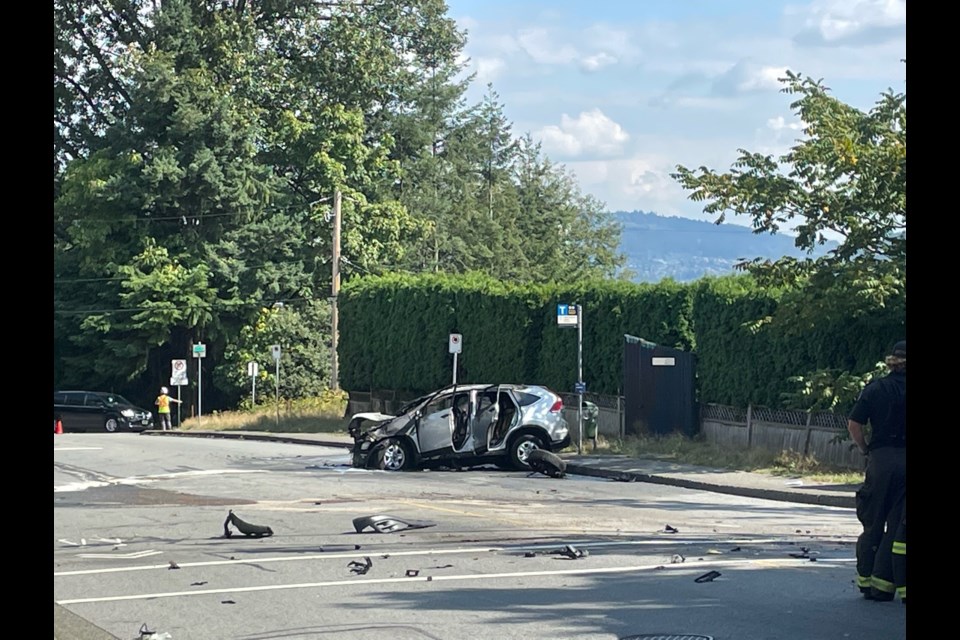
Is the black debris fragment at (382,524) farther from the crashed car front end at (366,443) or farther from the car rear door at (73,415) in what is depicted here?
the car rear door at (73,415)

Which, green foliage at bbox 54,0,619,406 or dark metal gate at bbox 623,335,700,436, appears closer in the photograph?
dark metal gate at bbox 623,335,700,436

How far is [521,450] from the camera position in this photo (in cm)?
2506

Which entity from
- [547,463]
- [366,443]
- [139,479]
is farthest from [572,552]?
[139,479]

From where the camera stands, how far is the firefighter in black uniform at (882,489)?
32.7ft

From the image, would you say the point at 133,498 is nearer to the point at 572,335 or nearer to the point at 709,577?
the point at 709,577

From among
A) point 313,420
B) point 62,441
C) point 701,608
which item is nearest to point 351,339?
point 313,420

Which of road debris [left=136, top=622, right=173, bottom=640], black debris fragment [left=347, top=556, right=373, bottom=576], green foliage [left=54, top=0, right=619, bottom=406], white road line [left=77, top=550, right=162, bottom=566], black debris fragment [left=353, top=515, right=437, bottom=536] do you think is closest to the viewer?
road debris [left=136, top=622, right=173, bottom=640]

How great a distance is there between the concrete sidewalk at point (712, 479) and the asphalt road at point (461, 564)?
1.50 ft

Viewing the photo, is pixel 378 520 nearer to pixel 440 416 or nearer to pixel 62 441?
pixel 440 416

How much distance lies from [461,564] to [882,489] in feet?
13.4

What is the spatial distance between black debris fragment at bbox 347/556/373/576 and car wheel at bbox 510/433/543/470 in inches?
480

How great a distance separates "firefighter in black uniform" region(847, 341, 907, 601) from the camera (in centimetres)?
996

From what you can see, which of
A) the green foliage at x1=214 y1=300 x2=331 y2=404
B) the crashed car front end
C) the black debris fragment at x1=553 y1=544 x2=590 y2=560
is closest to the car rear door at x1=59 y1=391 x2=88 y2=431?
the green foliage at x1=214 y1=300 x2=331 y2=404

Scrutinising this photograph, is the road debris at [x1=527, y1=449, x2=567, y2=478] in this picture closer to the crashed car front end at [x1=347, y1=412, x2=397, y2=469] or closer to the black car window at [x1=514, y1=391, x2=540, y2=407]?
the black car window at [x1=514, y1=391, x2=540, y2=407]
